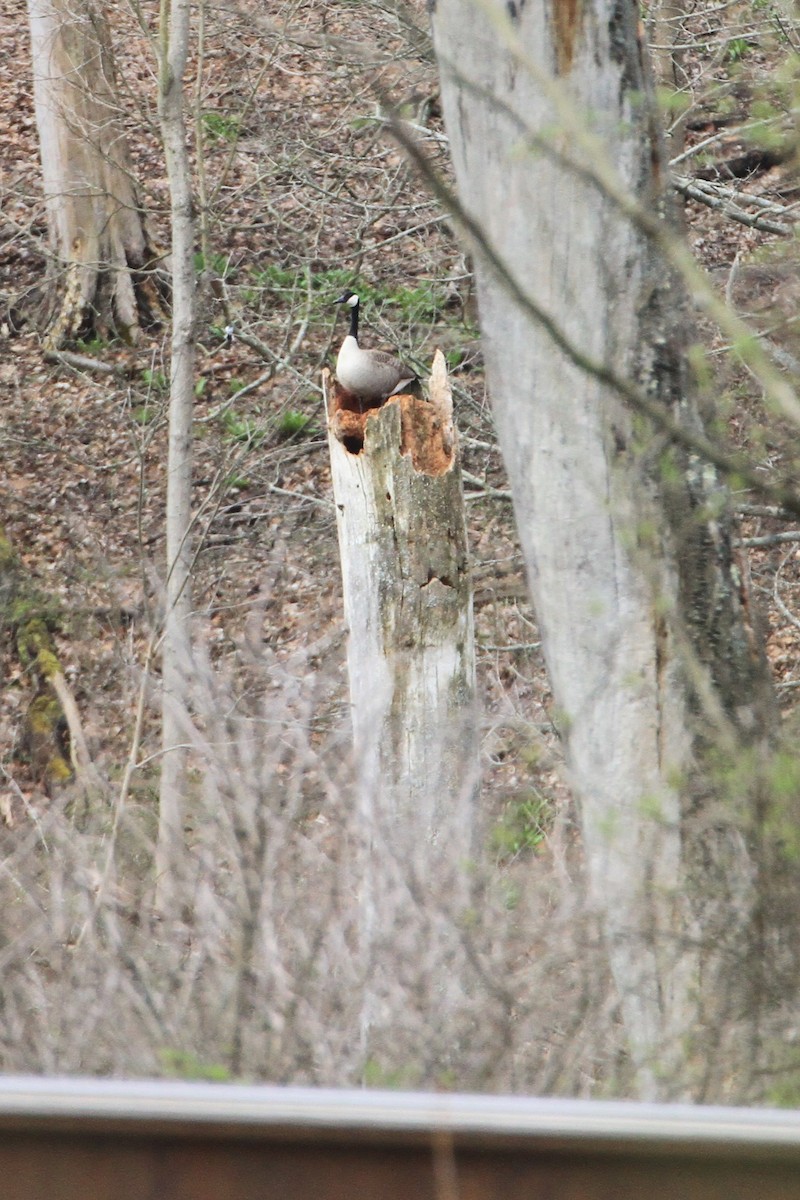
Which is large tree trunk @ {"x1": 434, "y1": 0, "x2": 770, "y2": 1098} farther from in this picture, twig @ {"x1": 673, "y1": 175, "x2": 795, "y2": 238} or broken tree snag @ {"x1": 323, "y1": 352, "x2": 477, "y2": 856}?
twig @ {"x1": 673, "y1": 175, "x2": 795, "y2": 238}

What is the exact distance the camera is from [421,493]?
5547 millimetres

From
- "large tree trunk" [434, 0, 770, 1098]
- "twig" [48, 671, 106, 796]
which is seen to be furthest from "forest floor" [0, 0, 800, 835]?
"large tree trunk" [434, 0, 770, 1098]

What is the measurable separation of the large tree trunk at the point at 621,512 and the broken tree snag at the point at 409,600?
164 cm

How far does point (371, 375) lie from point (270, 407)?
20.5 ft

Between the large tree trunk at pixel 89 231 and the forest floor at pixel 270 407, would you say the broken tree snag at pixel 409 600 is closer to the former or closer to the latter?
the forest floor at pixel 270 407

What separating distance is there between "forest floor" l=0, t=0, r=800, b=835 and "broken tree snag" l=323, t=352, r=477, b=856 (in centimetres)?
72

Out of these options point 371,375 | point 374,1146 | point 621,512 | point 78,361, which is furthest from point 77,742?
point 78,361

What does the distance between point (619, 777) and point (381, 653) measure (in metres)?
1.91

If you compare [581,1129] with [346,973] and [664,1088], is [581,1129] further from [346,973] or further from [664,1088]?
[346,973]

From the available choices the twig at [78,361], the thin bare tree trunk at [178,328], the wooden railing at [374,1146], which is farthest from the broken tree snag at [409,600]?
the twig at [78,361]

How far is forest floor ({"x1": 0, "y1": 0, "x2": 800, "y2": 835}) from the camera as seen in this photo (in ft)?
29.3

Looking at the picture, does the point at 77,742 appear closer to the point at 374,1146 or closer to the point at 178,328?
the point at 178,328

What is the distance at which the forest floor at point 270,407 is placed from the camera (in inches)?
351

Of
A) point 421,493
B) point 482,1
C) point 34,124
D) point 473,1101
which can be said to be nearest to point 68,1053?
point 473,1101
